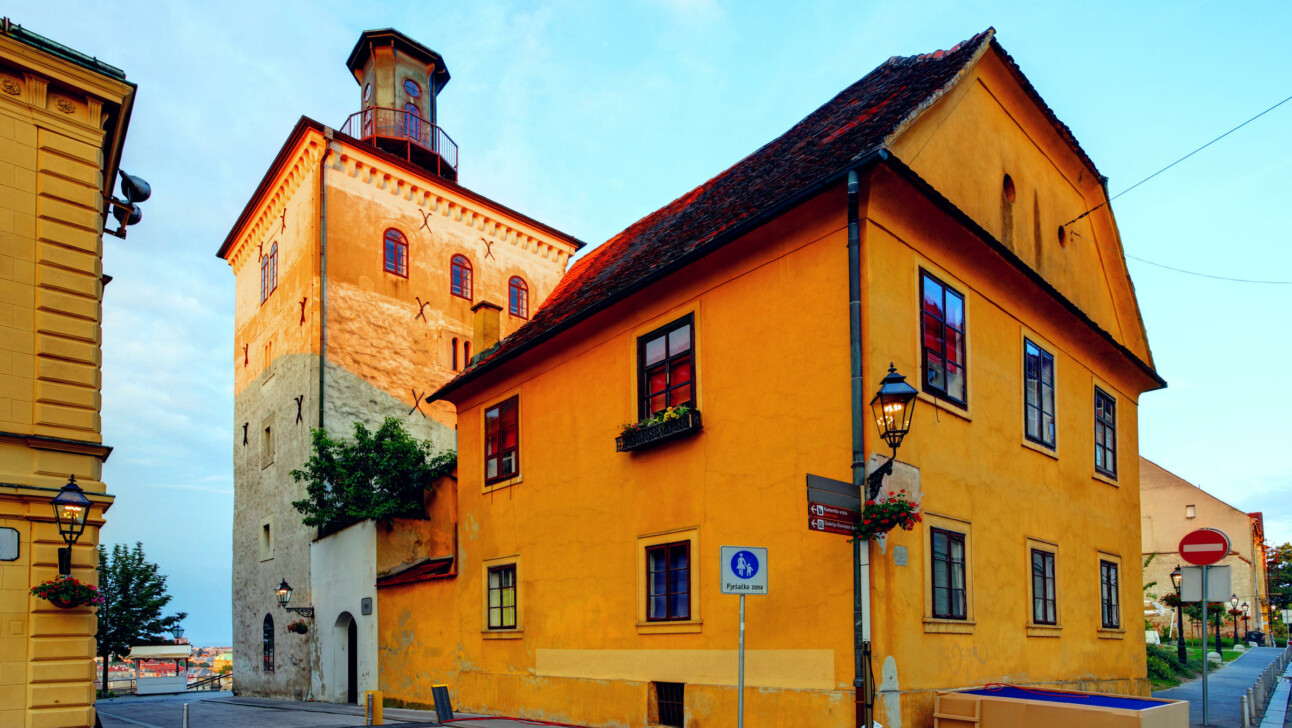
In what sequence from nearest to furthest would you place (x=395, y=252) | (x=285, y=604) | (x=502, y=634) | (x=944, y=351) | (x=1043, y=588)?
(x=944, y=351), (x=1043, y=588), (x=502, y=634), (x=285, y=604), (x=395, y=252)

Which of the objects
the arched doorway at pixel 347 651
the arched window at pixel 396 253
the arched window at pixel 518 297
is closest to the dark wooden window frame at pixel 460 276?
the arched window at pixel 396 253

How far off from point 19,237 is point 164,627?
33.5 meters

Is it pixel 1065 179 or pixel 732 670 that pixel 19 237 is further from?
pixel 1065 179

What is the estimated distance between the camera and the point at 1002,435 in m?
13.6

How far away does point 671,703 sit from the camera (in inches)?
527

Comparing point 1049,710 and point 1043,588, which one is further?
point 1043,588

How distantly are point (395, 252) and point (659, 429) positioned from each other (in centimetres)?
2004

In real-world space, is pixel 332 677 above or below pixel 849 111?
below

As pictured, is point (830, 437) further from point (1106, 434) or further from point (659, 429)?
point (1106, 434)

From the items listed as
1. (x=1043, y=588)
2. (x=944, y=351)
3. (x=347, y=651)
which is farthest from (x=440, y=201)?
(x=1043, y=588)

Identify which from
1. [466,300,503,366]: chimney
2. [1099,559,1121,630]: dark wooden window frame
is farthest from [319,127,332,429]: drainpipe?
→ [1099,559,1121,630]: dark wooden window frame

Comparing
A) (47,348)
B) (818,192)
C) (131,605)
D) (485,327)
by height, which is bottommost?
(131,605)

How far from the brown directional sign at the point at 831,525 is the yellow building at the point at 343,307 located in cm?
1681

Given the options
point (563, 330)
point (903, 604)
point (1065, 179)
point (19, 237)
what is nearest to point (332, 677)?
point (563, 330)
